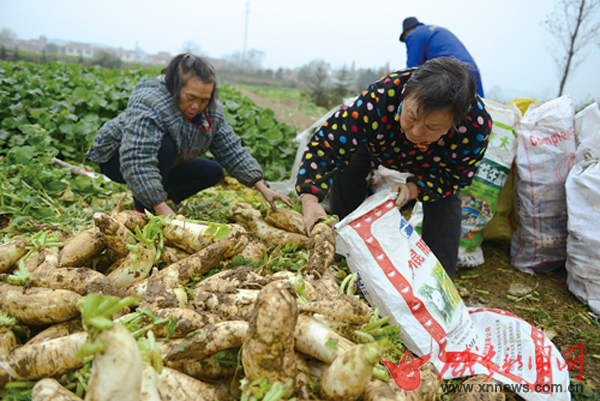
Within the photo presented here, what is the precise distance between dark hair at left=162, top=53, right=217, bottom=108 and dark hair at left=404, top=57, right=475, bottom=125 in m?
Result: 1.22

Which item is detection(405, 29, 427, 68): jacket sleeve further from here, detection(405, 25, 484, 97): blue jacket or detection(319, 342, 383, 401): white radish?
detection(319, 342, 383, 401): white radish

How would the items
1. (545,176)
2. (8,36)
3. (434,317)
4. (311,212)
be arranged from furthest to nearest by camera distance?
(8,36), (545,176), (311,212), (434,317)

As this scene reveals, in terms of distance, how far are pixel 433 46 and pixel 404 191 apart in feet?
5.39

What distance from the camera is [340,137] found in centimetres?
→ 206

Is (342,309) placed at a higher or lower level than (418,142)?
lower

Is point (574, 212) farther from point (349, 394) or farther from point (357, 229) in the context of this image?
point (349, 394)

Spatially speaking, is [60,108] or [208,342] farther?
[60,108]

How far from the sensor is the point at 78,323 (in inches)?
55.4

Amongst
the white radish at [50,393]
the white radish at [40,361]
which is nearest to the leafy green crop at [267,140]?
the white radish at [40,361]

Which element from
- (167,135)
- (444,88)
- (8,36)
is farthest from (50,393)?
(8,36)

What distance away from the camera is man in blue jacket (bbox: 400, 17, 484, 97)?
2975 millimetres

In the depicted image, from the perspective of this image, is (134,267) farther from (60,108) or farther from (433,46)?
(60,108)

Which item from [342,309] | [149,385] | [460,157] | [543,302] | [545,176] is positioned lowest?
[543,302]

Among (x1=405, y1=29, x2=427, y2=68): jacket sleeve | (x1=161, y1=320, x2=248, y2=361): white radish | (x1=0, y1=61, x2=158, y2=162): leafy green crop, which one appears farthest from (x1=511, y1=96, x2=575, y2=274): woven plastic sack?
(x1=0, y1=61, x2=158, y2=162): leafy green crop
